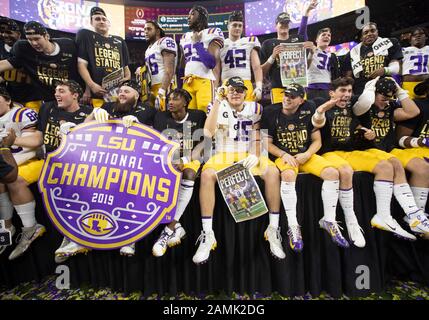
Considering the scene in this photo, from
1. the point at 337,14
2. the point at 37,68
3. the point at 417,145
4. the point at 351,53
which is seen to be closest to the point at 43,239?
the point at 37,68

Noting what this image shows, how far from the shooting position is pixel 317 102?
214cm

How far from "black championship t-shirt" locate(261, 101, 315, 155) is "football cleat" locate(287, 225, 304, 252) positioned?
1.95ft

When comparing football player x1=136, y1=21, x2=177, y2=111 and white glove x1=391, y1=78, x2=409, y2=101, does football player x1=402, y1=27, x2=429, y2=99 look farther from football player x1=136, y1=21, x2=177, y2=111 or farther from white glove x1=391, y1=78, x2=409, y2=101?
football player x1=136, y1=21, x2=177, y2=111

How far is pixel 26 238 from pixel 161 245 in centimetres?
101

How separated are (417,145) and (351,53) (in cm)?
145

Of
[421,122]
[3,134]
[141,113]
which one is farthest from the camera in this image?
[421,122]

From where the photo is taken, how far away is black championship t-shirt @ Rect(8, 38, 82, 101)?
2109mm

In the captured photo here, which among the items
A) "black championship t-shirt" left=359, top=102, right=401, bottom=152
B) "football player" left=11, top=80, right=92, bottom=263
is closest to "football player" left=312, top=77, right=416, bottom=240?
"black championship t-shirt" left=359, top=102, right=401, bottom=152

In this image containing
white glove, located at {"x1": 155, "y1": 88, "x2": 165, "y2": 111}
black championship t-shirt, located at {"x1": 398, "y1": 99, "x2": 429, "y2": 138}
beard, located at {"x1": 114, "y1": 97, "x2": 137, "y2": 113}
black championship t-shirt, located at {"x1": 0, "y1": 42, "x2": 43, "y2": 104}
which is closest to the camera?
beard, located at {"x1": 114, "y1": 97, "x2": 137, "y2": 113}

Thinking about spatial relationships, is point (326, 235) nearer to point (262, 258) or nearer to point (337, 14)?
point (262, 258)

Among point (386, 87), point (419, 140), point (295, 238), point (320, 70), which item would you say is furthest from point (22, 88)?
point (419, 140)

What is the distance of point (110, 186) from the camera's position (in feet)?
4.98

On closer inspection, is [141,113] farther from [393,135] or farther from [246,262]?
[393,135]

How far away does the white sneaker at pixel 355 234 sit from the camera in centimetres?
158
